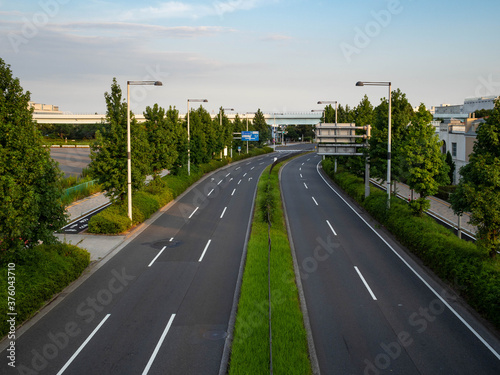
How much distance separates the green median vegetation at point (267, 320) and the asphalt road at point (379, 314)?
62cm

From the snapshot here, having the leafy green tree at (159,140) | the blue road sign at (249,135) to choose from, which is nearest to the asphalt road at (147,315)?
the leafy green tree at (159,140)

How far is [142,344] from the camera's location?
11.6 meters

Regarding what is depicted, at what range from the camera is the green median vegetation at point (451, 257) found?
13.7 meters

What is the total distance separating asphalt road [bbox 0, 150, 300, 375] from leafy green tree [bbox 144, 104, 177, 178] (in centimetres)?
1150

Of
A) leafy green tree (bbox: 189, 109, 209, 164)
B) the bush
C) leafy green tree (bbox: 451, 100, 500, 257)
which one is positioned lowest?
the bush

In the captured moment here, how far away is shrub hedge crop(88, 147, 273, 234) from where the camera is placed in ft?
78.3

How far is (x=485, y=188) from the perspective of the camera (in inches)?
620

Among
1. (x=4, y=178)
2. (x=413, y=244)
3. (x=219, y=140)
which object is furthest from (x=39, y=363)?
(x=219, y=140)

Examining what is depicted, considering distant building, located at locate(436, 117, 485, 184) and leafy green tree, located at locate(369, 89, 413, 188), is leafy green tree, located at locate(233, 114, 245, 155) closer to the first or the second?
distant building, located at locate(436, 117, 485, 184)

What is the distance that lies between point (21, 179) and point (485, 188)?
16.7 meters

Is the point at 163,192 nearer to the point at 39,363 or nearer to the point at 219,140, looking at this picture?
the point at 39,363

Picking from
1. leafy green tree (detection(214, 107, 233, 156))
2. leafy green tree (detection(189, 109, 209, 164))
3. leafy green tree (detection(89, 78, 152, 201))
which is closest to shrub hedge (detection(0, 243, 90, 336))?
leafy green tree (detection(89, 78, 152, 201))

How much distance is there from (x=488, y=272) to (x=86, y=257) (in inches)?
617

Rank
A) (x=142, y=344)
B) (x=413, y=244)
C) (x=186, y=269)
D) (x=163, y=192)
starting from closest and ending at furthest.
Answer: (x=142, y=344), (x=186, y=269), (x=413, y=244), (x=163, y=192)
